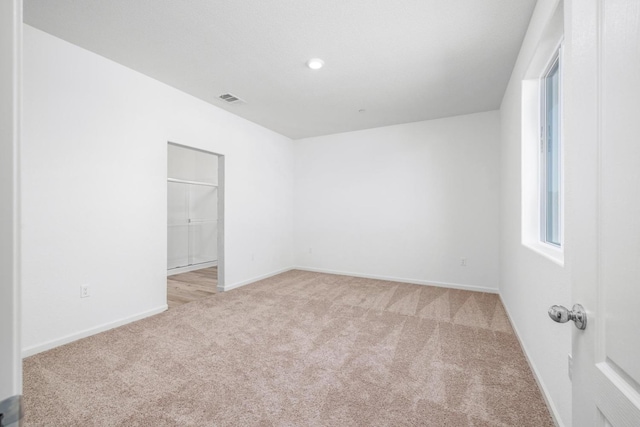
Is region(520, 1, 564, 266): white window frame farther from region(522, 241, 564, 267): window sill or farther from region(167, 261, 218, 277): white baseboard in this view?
region(167, 261, 218, 277): white baseboard

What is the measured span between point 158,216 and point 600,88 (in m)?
3.49

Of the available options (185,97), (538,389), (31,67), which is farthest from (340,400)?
(185,97)

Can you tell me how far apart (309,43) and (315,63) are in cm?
30

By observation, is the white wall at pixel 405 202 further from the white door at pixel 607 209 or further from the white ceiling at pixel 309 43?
the white door at pixel 607 209

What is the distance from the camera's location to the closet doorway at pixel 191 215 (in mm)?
5270

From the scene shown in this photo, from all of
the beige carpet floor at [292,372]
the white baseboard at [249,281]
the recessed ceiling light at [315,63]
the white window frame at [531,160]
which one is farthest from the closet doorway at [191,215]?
the white window frame at [531,160]

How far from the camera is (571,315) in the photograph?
2.38 ft

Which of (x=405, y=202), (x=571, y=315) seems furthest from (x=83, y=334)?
(x=405, y=202)

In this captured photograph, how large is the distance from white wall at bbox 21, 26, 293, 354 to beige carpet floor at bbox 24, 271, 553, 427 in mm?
312

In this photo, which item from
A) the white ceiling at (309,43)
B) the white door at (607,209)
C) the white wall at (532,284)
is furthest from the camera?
the white ceiling at (309,43)
